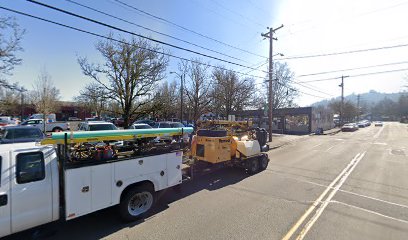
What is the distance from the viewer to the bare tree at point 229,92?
2677cm

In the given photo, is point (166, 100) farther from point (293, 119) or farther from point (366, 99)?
point (366, 99)

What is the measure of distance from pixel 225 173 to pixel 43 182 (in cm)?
676

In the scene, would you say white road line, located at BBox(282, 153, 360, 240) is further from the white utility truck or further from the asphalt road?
the white utility truck

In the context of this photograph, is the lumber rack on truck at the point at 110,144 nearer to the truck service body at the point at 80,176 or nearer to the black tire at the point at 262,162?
the truck service body at the point at 80,176

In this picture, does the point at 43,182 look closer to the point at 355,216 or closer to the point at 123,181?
the point at 123,181

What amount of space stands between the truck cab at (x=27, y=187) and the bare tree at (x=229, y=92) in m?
23.5

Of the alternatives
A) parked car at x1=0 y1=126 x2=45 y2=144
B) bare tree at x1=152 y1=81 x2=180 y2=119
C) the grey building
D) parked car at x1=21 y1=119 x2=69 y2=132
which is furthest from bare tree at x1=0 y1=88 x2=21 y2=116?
the grey building

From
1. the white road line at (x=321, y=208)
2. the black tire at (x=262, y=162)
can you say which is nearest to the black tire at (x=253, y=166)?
the black tire at (x=262, y=162)

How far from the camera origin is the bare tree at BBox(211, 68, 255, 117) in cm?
2677

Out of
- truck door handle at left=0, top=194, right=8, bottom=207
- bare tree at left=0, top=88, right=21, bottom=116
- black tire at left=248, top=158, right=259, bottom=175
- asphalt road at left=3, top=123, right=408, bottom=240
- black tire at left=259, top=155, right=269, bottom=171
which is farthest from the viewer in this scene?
bare tree at left=0, top=88, right=21, bottom=116

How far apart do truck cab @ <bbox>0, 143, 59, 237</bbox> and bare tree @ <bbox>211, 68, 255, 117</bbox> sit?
23458mm

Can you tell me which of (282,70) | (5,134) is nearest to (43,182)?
(5,134)

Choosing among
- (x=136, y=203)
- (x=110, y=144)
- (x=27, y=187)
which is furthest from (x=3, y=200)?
(x=136, y=203)

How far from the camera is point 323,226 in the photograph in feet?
16.3
